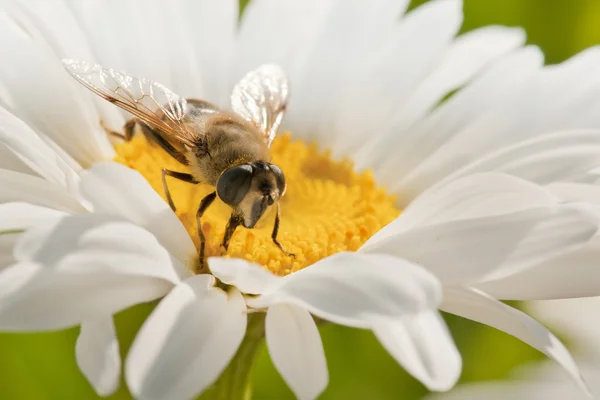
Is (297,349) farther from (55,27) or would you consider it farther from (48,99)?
(55,27)

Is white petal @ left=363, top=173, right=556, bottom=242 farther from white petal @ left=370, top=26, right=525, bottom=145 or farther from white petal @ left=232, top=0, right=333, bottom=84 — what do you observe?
white petal @ left=232, top=0, right=333, bottom=84

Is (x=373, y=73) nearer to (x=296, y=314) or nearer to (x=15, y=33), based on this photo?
(x=15, y=33)

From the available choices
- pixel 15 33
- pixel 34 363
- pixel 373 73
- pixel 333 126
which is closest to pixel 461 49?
pixel 373 73

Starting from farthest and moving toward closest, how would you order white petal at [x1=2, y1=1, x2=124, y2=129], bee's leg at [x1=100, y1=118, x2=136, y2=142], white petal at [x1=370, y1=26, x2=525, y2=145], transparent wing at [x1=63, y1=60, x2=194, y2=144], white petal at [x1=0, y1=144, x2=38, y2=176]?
white petal at [x1=370, y1=26, x2=525, y2=145] < bee's leg at [x1=100, y1=118, x2=136, y2=142] < white petal at [x1=2, y1=1, x2=124, y2=129] < transparent wing at [x1=63, y1=60, x2=194, y2=144] < white petal at [x1=0, y1=144, x2=38, y2=176]

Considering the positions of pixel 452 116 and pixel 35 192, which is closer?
pixel 35 192

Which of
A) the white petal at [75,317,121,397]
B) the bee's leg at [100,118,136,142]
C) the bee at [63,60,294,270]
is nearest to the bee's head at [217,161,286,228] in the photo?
the bee at [63,60,294,270]

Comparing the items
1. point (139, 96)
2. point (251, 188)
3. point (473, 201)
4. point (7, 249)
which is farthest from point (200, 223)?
point (473, 201)

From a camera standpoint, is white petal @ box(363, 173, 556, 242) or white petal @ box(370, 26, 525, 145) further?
white petal @ box(370, 26, 525, 145)
